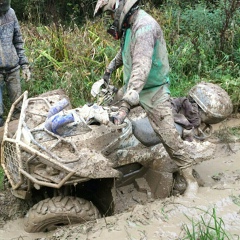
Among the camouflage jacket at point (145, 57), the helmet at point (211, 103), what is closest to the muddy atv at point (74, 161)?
the camouflage jacket at point (145, 57)

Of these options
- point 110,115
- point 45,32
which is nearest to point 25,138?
point 110,115

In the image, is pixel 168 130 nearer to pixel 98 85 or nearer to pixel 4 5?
pixel 98 85

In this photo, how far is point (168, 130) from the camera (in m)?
4.41

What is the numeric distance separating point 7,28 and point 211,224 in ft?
13.5

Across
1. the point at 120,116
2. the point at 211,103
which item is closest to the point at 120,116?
the point at 120,116

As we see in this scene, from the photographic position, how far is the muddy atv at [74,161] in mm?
3873

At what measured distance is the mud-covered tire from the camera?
4.05 meters

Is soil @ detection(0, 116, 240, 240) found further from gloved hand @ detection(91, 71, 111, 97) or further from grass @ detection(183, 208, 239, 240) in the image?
gloved hand @ detection(91, 71, 111, 97)

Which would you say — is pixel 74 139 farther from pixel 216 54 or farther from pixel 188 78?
pixel 216 54

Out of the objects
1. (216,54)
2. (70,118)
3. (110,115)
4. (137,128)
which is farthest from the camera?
(216,54)

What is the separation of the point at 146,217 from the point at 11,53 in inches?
140

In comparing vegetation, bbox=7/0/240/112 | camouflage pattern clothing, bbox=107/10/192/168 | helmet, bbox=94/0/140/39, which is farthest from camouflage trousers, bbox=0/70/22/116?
helmet, bbox=94/0/140/39

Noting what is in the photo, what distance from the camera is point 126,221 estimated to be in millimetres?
3736

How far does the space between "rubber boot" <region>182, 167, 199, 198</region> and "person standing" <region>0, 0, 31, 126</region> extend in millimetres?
2827
